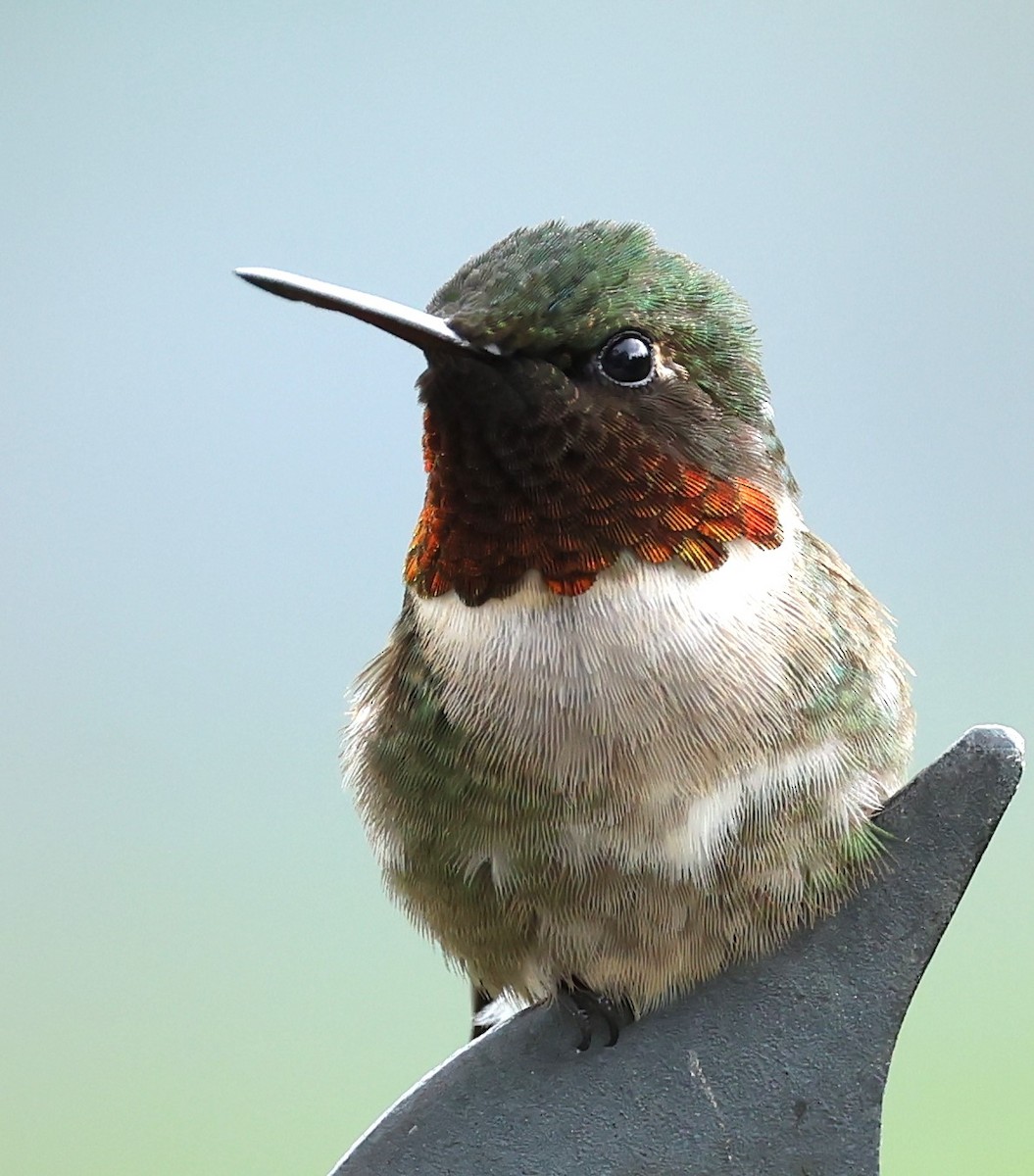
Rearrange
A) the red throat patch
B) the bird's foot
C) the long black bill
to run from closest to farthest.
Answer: the long black bill, the red throat patch, the bird's foot

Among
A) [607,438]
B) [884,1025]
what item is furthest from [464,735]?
[884,1025]

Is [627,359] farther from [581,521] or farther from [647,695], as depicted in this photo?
[647,695]

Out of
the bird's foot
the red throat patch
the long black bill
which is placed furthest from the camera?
the bird's foot

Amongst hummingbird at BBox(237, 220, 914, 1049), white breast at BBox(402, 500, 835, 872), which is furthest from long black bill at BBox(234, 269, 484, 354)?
white breast at BBox(402, 500, 835, 872)

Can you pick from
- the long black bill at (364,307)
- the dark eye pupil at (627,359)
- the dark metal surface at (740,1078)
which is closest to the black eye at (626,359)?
the dark eye pupil at (627,359)

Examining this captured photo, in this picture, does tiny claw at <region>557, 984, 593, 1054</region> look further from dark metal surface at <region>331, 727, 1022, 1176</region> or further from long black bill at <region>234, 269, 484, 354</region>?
long black bill at <region>234, 269, 484, 354</region>

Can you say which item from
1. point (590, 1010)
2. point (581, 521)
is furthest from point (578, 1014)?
point (581, 521)

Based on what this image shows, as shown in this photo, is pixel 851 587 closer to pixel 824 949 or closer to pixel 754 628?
Result: pixel 754 628
